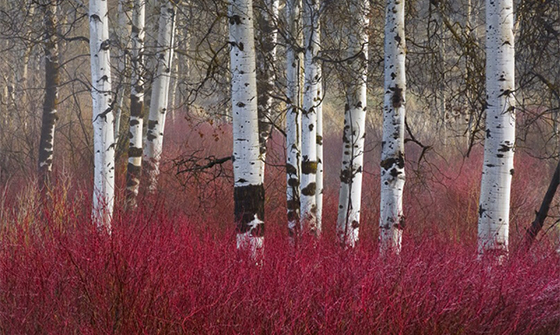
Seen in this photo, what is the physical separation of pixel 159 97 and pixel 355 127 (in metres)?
4.07

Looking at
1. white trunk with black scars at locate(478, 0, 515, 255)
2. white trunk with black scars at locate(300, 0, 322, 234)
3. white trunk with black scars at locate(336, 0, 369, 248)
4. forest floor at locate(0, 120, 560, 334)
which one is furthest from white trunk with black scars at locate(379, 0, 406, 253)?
white trunk with black scars at locate(300, 0, 322, 234)

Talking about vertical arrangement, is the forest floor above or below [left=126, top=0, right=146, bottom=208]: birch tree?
below

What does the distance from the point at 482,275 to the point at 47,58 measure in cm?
913

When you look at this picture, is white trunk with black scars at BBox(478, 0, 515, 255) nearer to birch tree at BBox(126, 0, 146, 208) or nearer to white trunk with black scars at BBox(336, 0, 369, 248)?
white trunk with black scars at BBox(336, 0, 369, 248)

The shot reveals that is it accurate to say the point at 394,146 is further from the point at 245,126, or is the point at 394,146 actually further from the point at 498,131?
the point at 245,126

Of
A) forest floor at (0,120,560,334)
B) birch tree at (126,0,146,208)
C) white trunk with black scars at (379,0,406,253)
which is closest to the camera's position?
forest floor at (0,120,560,334)

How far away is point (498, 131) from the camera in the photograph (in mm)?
6246

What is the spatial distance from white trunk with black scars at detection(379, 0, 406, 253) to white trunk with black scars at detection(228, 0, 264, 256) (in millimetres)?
1483

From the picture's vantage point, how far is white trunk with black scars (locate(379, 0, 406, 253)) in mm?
6438

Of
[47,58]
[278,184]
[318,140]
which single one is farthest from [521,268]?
[47,58]

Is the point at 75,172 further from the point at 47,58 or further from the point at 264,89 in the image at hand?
the point at 264,89

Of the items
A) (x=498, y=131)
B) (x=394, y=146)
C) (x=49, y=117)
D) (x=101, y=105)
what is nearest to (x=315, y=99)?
(x=394, y=146)

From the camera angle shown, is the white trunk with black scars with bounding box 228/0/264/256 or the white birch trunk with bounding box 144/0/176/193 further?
the white birch trunk with bounding box 144/0/176/193

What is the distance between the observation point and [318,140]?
354 inches
